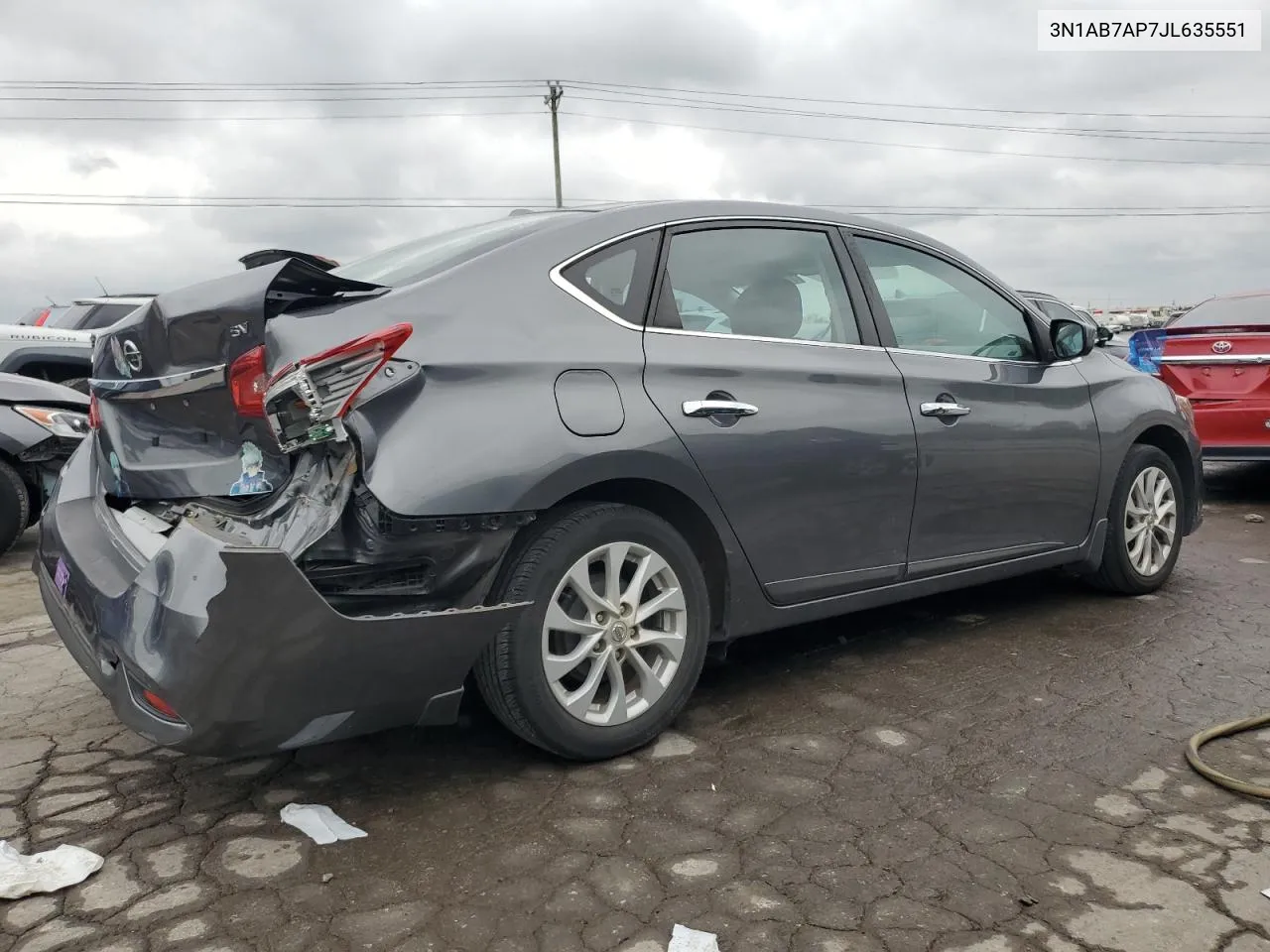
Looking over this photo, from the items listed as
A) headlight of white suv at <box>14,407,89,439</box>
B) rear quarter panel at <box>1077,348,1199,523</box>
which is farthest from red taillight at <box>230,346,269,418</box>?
headlight of white suv at <box>14,407,89,439</box>

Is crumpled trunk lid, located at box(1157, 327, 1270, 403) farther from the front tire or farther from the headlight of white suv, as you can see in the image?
the headlight of white suv

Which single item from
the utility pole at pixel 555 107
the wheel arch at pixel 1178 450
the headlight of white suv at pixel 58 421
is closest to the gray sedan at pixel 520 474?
the wheel arch at pixel 1178 450

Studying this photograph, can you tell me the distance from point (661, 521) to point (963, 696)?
132 centimetres

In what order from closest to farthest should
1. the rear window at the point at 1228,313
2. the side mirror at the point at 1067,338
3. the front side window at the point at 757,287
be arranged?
the front side window at the point at 757,287 → the side mirror at the point at 1067,338 → the rear window at the point at 1228,313

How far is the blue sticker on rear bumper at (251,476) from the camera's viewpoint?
277cm

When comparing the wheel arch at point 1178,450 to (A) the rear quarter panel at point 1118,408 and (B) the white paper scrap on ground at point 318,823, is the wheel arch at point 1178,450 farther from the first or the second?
(B) the white paper scrap on ground at point 318,823

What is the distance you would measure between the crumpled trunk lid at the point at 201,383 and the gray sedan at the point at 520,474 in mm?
10

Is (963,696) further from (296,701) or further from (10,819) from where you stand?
(10,819)

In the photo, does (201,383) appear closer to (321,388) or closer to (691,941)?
(321,388)

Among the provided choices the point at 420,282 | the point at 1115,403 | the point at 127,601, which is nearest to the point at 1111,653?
the point at 1115,403

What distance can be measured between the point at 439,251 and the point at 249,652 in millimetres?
1418

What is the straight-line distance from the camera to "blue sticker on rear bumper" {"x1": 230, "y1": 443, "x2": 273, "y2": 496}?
2766 millimetres

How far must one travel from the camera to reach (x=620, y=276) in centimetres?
325

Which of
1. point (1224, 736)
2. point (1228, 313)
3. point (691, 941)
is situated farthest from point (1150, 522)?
point (1228, 313)
